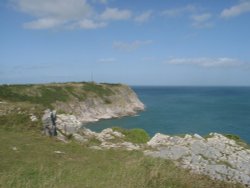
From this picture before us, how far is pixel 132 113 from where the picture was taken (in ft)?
339

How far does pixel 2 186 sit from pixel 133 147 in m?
15.7

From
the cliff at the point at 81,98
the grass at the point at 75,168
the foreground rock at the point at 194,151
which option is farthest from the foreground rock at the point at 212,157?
the cliff at the point at 81,98

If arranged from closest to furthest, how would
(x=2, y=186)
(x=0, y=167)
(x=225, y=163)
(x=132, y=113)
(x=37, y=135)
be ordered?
(x=2, y=186) → (x=0, y=167) → (x=225, y=163) → (x=37, y=135) → (x=132, y=113)

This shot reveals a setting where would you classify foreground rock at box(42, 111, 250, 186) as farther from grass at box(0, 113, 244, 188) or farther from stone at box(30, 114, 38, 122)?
stone at box(30, 114, 38, 122)

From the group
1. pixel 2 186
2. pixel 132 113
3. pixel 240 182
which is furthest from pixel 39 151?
pixel 132 113

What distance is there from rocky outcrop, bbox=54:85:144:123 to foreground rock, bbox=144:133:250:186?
59991 mm

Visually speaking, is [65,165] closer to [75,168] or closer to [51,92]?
[75,168]

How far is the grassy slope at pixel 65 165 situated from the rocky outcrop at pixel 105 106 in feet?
189

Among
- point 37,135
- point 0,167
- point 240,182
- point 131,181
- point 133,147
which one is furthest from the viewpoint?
point 133,147

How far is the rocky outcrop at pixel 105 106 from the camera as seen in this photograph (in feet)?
290

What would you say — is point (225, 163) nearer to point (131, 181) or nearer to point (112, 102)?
point (131, 181)

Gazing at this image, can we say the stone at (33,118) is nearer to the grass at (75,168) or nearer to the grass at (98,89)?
the grass at (75,168)

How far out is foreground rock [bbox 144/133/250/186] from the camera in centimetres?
1819

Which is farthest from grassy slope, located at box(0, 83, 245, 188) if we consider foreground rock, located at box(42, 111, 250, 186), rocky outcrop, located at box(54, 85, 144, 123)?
rocky outcrop, located at box(54, 85, 144, 123)
